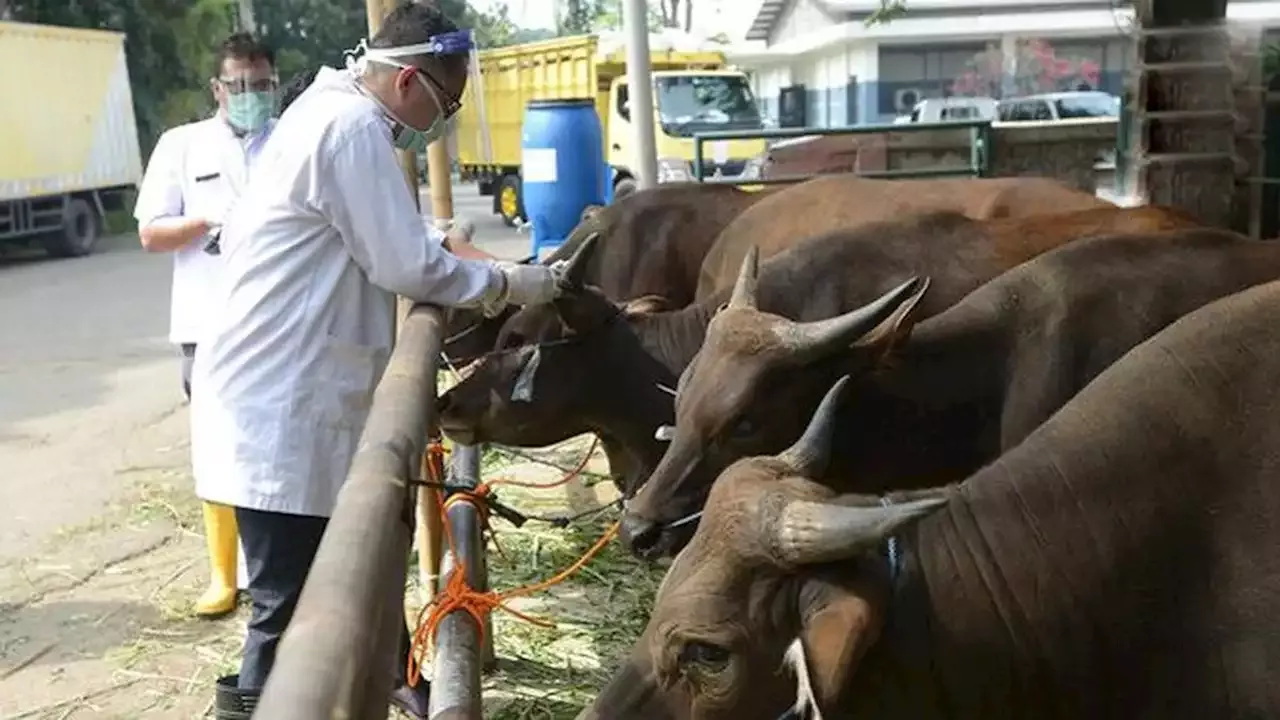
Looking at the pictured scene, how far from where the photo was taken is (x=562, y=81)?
1155 inches

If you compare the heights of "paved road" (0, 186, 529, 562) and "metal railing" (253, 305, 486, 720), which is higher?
"metal railing" (253, 305, 486, 720)

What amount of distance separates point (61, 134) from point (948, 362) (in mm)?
25089

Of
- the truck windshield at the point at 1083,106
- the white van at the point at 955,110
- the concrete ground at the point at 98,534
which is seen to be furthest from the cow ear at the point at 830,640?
the truck windshield at the point at 1083,106

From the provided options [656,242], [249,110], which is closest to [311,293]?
[249,110]

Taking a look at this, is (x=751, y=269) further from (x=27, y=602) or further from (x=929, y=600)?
(x=27, y=602)

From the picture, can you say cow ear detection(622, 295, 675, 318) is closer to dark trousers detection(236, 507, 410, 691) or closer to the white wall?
dark trousers detection(236, 507, 410, 691)

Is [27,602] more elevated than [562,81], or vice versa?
[562,81]

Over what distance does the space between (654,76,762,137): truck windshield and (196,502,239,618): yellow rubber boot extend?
18.2m

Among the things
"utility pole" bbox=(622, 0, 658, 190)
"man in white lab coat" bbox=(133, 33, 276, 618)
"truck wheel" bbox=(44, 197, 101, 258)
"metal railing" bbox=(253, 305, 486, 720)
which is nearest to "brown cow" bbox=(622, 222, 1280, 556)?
"metal railing" bbox=(253, 305, 486, 720)

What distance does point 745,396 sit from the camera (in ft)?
15.8

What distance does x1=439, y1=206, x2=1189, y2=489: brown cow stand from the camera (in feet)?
20.1

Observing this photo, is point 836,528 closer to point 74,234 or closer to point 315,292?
point 315,292

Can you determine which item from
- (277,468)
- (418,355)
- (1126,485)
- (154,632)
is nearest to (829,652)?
(1126,485)

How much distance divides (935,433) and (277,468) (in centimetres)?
225
